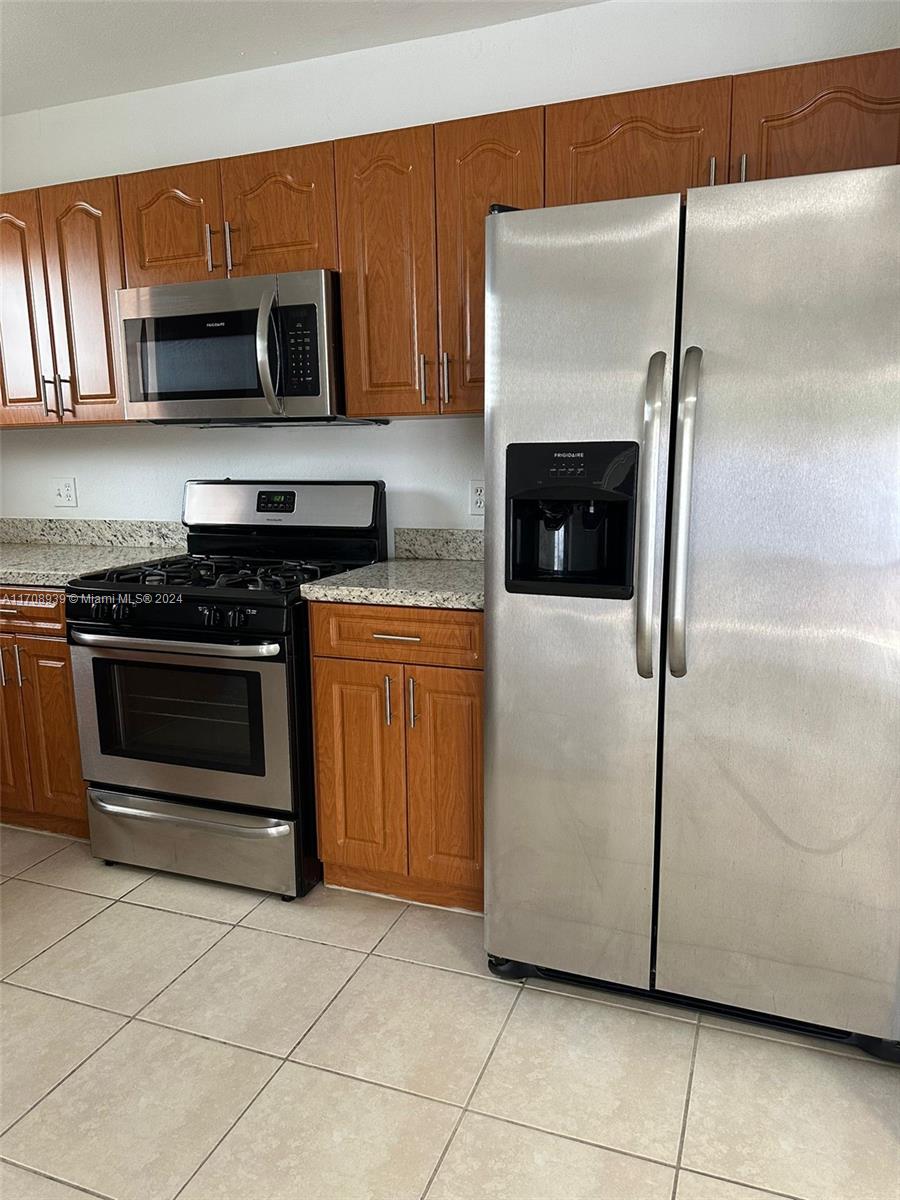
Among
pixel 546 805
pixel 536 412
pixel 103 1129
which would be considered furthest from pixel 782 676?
pixel 103 1129

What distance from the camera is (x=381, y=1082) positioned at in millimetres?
1750

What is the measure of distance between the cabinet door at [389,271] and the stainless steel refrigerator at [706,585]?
1.97 feet

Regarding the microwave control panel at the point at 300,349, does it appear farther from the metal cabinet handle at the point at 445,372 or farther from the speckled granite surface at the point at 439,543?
the speckled granite surface at the point at 439,543

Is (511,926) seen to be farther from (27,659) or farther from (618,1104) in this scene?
(27,659)

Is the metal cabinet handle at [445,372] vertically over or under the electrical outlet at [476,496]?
over

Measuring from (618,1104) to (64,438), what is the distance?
3022 millimetres

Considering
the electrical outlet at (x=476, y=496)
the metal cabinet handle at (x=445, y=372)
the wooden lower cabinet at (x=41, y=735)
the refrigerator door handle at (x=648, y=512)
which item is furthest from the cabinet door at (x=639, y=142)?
the wooden lower cabinet at (x=41, y=735)

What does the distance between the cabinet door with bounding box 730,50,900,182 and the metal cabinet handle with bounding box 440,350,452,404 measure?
2.79ft

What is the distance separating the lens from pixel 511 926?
205 cm

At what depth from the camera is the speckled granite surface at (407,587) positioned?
2.18 metres

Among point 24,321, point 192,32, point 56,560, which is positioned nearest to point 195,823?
point 56,560

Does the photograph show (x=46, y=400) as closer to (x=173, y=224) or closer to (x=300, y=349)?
(x=173, y=224)

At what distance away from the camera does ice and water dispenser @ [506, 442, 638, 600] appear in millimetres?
Result: 1775

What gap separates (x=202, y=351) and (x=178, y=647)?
92cm
